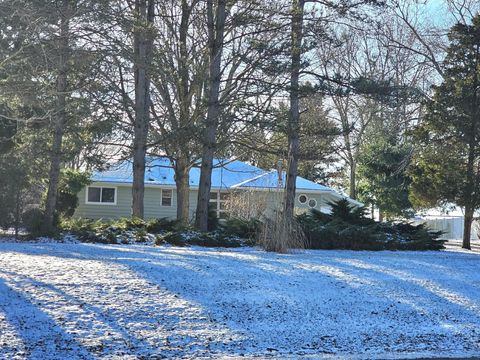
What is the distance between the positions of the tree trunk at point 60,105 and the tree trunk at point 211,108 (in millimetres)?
4289

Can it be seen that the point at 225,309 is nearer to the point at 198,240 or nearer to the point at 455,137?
the point at 198,240

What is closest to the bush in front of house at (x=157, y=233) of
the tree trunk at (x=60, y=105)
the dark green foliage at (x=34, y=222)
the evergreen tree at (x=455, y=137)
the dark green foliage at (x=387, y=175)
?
the dark green foliage at (x=34, y=222)

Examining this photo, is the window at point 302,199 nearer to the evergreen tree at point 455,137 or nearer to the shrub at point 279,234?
the evergreen tree at point 455,137

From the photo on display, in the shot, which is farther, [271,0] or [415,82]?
[415,82]

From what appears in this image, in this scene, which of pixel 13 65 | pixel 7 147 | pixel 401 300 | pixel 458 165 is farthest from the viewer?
pixel 458 165

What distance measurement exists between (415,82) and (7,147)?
2278cm

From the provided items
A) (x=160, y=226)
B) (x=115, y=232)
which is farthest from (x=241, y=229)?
(x=115, y=232)

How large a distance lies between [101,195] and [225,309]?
24.7 metres

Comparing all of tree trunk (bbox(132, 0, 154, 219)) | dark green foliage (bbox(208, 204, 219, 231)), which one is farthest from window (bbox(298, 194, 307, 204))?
tree trunk (bbox(132, 0, 154, 219))

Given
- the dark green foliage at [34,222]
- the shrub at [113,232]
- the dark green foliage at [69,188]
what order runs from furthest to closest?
1. the dark green foliage at [69,188]
2. the dark green foliage at [34,222]
3. the shrub at [113,232]

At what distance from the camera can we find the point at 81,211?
30812 mm

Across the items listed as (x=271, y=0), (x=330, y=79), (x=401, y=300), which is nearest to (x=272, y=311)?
(x=401, y=300)

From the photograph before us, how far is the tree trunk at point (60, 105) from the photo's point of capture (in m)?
12.1

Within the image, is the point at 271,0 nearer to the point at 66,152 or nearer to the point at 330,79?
the point at 330,79
